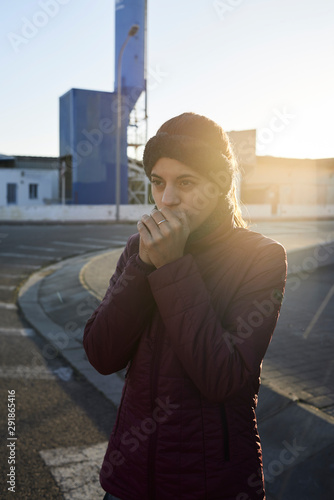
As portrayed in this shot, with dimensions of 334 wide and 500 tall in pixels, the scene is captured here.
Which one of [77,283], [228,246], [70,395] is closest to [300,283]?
[77,283]

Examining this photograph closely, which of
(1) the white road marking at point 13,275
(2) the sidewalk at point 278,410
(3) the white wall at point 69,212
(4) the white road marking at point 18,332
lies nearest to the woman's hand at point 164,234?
(2) the sidewalk at point 278,410

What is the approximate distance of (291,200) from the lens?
155 ft

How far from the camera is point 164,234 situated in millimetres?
1368

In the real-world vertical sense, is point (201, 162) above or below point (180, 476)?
above

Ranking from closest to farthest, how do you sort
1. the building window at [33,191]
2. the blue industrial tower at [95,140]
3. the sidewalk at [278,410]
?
the sidewalk at [278,410]
the blue industrial tower at [95,140]
the building window at [33,191]

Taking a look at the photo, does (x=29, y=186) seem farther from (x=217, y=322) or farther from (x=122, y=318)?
(x=217, y=322)

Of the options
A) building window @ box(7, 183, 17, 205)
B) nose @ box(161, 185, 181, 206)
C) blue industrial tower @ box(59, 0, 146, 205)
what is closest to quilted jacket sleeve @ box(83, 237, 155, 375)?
nose @ box(161, 185, 181, 206)

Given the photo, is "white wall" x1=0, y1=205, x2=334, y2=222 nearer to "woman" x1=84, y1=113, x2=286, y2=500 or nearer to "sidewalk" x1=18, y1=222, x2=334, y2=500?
"sidewalk" x1=18, y1=222, x2=334, y2=500

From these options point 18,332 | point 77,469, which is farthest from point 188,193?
point 18,332

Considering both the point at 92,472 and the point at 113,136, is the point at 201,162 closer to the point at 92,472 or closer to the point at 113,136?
the point at 92,472

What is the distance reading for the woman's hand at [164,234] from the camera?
1371 mm

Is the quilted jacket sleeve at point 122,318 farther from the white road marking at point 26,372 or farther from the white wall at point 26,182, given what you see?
the white wall at point 26,182

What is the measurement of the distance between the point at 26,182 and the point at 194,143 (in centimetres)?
4193

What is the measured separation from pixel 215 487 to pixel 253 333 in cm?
46
